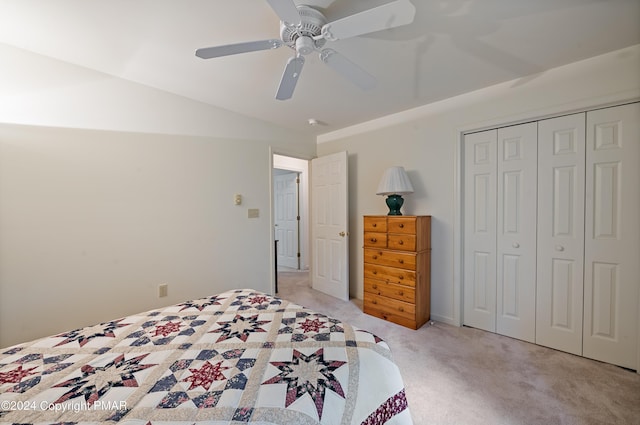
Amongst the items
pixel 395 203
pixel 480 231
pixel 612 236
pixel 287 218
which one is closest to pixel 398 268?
pixel 395 203

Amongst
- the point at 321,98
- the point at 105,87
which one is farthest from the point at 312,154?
the point at 105,87

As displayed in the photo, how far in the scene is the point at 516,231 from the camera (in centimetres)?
235

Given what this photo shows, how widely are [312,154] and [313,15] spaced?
260cm

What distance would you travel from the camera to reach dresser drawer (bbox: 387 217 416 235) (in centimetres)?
255

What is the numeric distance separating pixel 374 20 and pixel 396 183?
5.88ft

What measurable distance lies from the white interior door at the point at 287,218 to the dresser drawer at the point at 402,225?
9.21 feet

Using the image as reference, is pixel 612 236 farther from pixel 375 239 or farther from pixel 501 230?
pixel 375 239

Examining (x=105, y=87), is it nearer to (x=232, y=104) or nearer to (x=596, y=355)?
(x=232, y=104)

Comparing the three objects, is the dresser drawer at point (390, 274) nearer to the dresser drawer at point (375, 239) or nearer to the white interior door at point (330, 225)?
the dresser drawer at point (375, 239)

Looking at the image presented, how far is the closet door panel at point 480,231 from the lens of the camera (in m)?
2.48

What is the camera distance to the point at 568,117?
2090 millimetres

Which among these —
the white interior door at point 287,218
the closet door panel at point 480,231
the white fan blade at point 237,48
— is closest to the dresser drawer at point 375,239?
the closet door panel at point 480,231

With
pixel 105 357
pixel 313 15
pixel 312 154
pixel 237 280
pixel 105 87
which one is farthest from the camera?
pixel 312 154

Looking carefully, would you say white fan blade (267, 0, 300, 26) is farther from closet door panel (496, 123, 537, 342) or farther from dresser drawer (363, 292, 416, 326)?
dresser drawer (363, 292, 416, 326)
